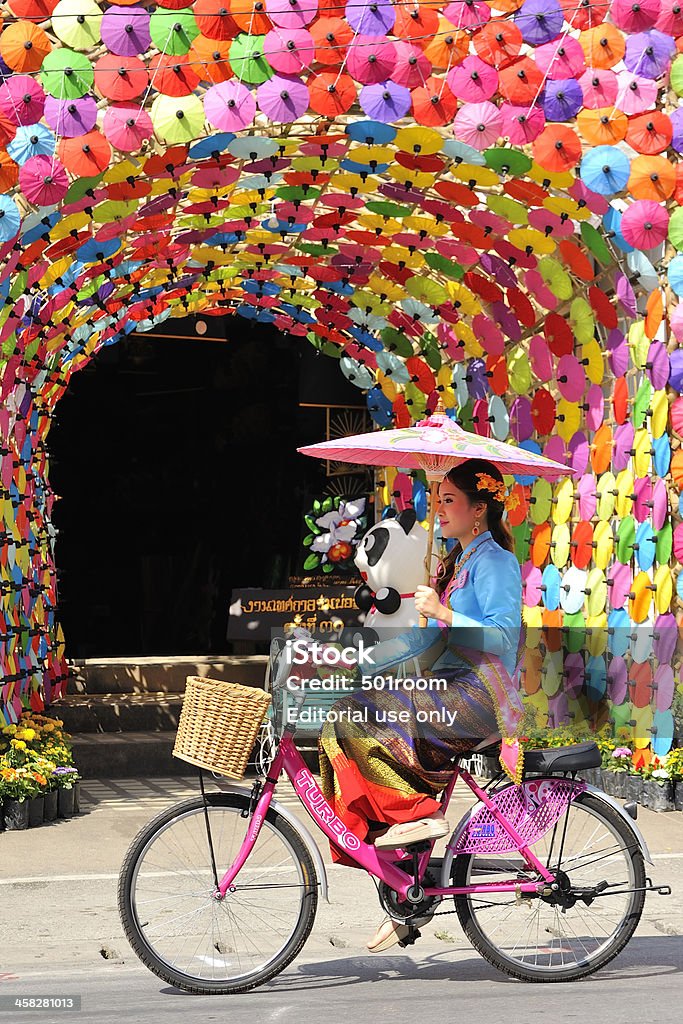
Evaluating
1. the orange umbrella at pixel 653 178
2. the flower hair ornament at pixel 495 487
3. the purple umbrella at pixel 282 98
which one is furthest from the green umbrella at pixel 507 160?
the flower hair ornament at pixel 495 487

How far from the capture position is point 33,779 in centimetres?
762

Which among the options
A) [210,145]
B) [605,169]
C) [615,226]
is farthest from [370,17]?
[615,226]

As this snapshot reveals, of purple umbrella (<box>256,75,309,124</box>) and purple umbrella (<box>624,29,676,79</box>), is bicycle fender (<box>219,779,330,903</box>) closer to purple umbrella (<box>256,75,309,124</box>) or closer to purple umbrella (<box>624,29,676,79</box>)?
purple umbrella (<box>256,75,309,124</box>)

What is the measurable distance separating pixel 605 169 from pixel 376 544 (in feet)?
9.36

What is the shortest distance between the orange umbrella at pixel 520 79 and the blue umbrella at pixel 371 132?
713 mm

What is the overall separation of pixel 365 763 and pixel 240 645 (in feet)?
34.7

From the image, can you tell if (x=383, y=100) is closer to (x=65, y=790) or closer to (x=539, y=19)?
(x=539, y=19)

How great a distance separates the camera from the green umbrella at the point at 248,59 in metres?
6.69

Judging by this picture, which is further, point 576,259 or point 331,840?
point 576,259

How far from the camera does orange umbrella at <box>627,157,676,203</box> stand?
7.24 meters

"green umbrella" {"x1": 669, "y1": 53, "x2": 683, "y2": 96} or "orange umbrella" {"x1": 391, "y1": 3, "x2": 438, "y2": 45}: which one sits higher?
"orange umbrella" {"x1": 391, "y1": 3, "x2": 438, "y2": 45}

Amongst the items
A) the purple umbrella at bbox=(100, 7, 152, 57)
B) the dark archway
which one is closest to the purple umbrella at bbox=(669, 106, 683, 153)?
the purple umbrella at bbox=(100, 7, 152, 57)

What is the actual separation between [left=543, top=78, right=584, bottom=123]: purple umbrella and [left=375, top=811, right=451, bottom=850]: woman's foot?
4.02m

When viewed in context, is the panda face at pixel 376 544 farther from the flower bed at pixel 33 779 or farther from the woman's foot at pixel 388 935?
the woman's foot at pixel 388 935
